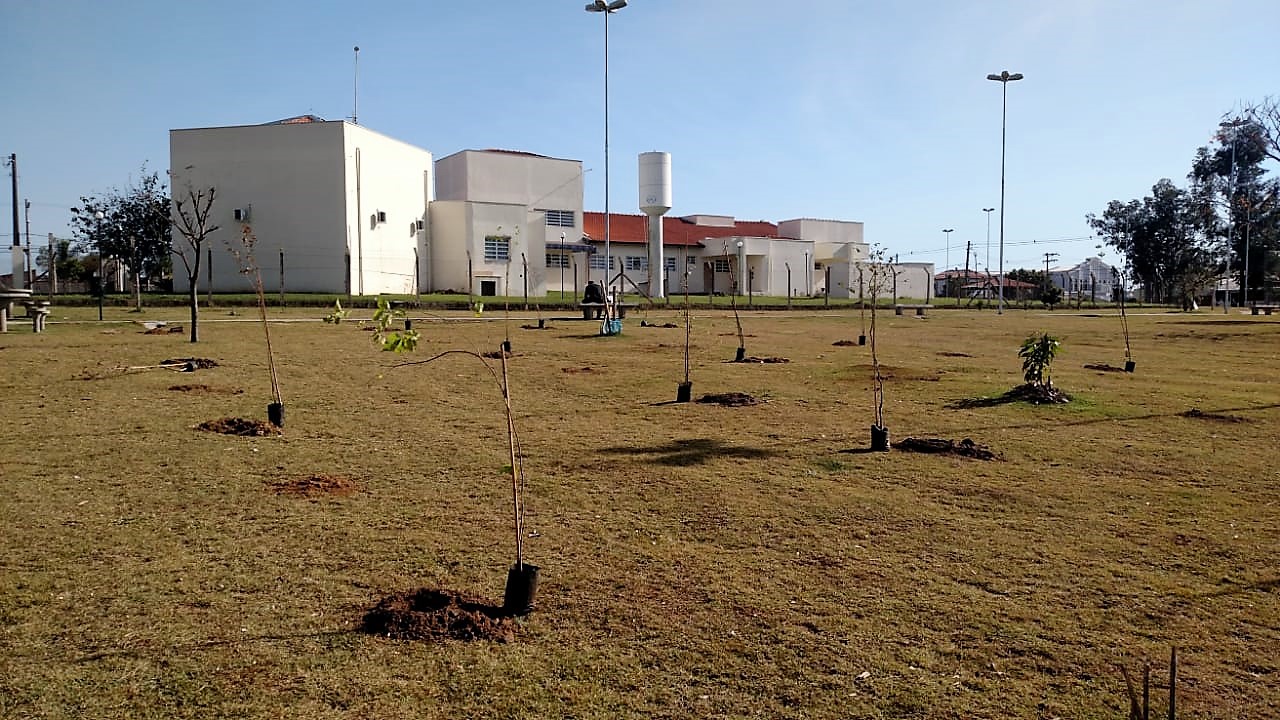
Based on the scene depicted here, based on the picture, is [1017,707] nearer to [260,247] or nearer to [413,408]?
[413,408]

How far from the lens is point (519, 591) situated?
476 cm

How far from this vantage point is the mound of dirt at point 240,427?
9438 mm

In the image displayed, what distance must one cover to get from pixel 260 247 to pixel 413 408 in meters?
41.8

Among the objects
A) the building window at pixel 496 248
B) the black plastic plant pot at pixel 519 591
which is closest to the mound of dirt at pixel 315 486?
the black plastic plant pot at pixel 519 591

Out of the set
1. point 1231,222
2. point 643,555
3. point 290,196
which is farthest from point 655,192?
point 643,555

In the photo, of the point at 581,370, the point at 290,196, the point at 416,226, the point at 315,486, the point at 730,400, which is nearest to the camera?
the point at 315,486

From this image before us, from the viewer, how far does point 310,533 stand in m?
6.12

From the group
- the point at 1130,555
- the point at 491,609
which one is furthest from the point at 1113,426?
the point at 491,609

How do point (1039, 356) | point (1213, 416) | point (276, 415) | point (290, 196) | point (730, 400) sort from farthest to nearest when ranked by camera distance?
point (290, 196), point (730, 400), point (1039, 356), point (1213, 416), point (276, 415)

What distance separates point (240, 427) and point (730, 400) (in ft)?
19.1

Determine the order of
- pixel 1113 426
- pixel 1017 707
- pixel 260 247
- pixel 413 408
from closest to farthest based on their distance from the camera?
pixel 1017 707 → pixel 1113 426 → pixel 413 408 → pixel 260 247

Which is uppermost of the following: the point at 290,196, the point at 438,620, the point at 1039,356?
the point at 290,196

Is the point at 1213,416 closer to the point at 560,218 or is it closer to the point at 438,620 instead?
the point at 438,620

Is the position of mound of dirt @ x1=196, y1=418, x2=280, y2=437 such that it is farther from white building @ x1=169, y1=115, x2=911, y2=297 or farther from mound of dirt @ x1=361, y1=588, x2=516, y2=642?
white building @ x1=169, y1=115, x2=911, y2=297
